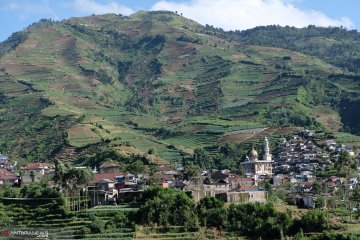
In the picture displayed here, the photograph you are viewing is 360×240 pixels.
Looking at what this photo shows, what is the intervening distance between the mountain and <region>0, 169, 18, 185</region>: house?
13838 mm

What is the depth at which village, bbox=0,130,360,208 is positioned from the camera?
52562 mm

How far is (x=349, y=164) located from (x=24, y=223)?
1461 inches

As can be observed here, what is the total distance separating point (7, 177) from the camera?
225 feet

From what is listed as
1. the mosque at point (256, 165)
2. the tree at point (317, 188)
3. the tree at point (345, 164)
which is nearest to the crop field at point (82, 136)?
the mosque at point (256, 165)

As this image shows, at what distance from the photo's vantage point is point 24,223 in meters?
47.2

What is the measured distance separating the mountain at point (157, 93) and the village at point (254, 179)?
26.1 feet

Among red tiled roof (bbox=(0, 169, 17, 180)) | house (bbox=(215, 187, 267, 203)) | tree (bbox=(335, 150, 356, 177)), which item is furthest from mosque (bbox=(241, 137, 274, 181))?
red tiled roof (bbox=(0, 169, 17, 180))

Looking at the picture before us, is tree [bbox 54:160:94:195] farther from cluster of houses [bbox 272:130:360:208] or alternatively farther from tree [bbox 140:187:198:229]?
cluster of houses [bbox 272:130:360:208]

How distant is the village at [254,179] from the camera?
52.6 m

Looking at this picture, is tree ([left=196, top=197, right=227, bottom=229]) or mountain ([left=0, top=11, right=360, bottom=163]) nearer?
tree ([left=196, top=197, right=227, bottom=229])

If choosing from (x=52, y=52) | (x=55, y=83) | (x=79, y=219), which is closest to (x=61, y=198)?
(x=79, y=219)

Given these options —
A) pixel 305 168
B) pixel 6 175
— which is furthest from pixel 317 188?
pixel 6 175

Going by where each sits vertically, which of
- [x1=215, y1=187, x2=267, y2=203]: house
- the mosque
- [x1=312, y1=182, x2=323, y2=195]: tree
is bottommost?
[x1=215, y1=187, x2=267, y2=203]: house

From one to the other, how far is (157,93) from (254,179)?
6945cm
